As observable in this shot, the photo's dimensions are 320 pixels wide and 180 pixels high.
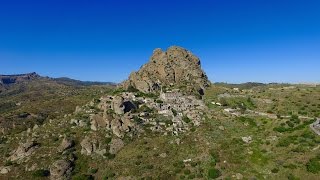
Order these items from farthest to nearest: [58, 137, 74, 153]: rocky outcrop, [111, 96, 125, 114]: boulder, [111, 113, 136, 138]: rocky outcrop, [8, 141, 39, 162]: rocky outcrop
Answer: [111, 96, 125, 114]: boulder, [111, 113, 136, 138]: rocky outcrop, [58, 137, 74, 153]: rocky outcrop, [8, 141, 39, 162]: rocky outcrop

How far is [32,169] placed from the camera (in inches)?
Answer: 3287

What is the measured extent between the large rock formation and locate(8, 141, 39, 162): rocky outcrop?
172 feet

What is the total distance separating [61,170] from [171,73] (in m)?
72.7

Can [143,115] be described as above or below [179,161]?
above

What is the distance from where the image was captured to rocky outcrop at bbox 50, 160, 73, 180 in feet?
260

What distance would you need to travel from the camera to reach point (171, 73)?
140625 millimetres

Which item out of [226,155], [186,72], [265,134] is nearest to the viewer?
[226,155]

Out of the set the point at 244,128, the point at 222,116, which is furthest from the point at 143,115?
the point at 244,128

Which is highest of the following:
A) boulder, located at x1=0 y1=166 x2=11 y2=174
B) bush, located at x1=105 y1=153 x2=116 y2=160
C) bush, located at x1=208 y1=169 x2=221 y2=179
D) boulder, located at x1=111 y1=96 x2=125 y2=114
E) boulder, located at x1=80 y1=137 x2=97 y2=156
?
boulder, located at x1=111 y1=96 x2=125 y2=114

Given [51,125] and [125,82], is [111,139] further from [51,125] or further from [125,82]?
[125,82]

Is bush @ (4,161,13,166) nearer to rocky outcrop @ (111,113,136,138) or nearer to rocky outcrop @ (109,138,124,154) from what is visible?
rocky outcrop @ (109,138,124,154)

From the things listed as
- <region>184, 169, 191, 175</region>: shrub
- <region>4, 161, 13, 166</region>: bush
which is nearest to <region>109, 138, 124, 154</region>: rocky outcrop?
<region>184, 169, 191, 175</region>: shrub

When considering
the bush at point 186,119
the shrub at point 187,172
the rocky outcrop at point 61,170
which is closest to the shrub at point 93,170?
the rocky outcrop at point 61,170

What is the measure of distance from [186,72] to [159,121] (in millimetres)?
41947
